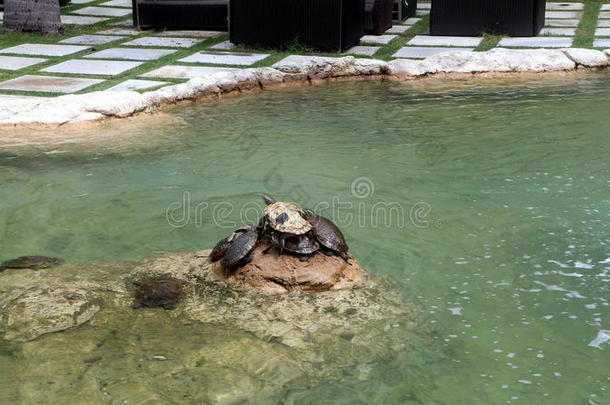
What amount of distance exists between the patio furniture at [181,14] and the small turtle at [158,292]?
384 inches

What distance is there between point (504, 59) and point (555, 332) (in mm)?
7451

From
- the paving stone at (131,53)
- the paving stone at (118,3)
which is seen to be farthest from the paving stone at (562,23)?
the paving stone at (118,3)

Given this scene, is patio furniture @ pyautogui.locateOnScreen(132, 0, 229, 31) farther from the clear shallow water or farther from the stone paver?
the stone paver

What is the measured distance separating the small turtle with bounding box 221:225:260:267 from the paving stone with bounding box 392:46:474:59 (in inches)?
299

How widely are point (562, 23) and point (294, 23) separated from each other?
527cm

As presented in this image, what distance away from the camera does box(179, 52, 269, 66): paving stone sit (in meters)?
12.3

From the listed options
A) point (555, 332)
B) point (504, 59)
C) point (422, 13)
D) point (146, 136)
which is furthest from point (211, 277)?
point (422, 13)

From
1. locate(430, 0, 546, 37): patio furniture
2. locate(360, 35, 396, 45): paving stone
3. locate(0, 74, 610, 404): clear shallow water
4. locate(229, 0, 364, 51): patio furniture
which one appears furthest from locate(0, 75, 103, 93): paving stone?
locate(430, 0, 546, 37): patio furniture

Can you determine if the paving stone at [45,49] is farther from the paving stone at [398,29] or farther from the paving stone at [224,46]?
the paving stone at [398,29]

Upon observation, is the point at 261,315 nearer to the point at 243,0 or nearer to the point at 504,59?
the point at 504,59

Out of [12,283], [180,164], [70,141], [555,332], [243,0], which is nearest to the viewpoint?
[555,332]

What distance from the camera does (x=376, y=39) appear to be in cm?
1427

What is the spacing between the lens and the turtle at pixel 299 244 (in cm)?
563

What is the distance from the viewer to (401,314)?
535 cm
